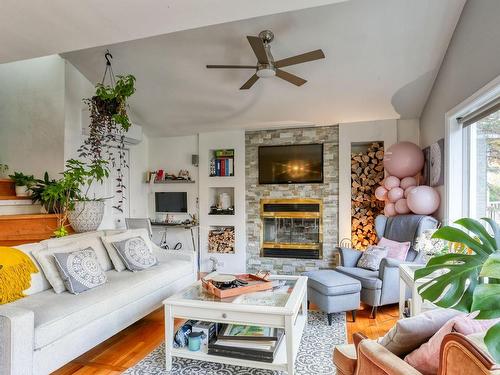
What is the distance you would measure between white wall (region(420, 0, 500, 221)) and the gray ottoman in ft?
3.99

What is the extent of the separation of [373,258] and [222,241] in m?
2.40

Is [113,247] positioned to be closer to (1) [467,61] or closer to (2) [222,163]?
(2) [222,163]

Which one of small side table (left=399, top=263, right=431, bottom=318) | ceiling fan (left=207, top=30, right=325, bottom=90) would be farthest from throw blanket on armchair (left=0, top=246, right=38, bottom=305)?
small side table (left=399, top=263, right=431, bottom=318)

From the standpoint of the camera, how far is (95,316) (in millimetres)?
2316

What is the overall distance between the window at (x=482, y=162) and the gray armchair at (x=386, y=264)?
0.53m

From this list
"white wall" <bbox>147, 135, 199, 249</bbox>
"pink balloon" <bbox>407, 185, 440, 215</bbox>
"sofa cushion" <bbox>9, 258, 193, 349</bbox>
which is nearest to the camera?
"sofa cushion" <bbox>9, 258, 193, 349</bbox>

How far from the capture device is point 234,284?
2492 mm

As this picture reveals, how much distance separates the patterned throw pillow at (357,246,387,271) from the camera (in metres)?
3.45

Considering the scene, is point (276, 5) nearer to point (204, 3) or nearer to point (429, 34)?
point (204, 3)

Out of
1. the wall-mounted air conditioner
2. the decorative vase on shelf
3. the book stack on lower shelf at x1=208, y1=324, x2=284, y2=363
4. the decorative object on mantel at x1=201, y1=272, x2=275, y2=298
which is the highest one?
the wall-mounted air conditioner

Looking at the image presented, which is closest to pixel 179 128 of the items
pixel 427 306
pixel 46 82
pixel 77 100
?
pixel 77 100

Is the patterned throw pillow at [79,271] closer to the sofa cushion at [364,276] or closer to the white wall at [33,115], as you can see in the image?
the white wall at [33,115]

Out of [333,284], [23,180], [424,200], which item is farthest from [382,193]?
[23,180]

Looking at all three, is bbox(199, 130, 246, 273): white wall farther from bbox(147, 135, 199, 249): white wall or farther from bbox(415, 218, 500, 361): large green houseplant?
bbox(415, 218, 500, 361): large green houseplant
